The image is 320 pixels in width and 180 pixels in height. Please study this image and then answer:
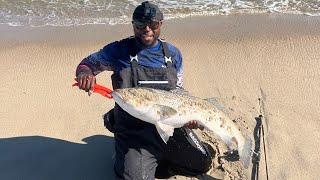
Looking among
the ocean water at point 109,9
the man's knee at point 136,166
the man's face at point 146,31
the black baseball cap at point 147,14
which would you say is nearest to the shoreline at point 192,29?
the ocean water at point 109,9

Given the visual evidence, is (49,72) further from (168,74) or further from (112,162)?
(168,74)

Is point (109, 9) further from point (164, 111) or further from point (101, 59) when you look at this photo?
point (164, 111)

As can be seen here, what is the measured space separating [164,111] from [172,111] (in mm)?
75

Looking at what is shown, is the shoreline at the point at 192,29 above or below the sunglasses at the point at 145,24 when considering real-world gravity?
below

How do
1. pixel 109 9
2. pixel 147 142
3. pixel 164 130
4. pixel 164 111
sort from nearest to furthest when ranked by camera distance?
pixel 164 111, pixel 164 130, pixel 147 142, pixel 109 9

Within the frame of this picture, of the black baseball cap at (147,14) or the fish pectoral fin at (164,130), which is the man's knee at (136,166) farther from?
the black baseball cap at (147,14)

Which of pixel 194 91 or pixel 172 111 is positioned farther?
pixel 194 91

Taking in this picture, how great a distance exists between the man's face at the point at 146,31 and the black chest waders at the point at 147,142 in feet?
0.45

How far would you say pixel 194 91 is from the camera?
22.3 feet

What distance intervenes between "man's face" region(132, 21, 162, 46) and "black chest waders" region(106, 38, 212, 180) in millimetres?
138

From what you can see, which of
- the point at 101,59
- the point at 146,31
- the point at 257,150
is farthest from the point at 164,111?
the point at 257,150

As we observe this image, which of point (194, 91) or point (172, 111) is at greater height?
point (172, 111)

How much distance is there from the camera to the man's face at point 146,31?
4566 mm

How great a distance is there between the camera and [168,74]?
4.73 metres
